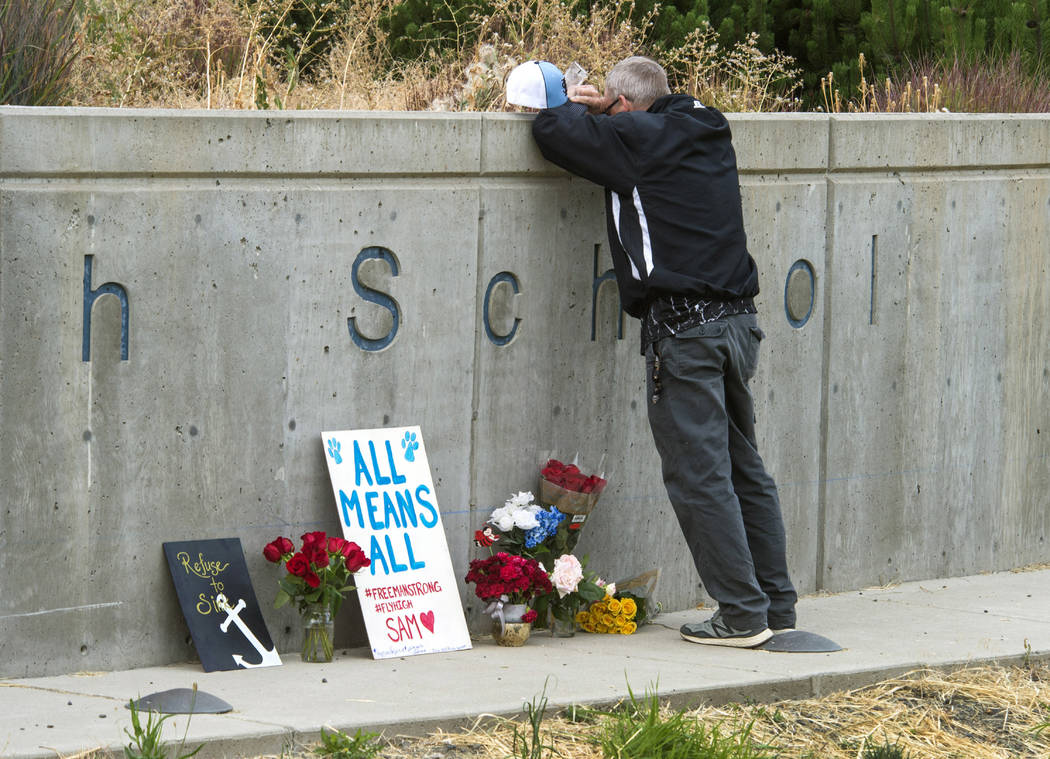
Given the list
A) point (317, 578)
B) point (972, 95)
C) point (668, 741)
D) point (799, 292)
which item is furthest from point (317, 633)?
point (972, 95)

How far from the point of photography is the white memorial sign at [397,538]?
6098 mm

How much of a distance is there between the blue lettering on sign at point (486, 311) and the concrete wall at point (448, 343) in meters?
0.02

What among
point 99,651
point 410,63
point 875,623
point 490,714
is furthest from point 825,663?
point 410,63

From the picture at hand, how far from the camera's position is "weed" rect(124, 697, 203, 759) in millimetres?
4469

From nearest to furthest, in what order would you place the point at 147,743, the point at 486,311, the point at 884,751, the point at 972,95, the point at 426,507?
the point at 147,743, the point at 884,751, the point at 426,507, the point at 486,311, the point at 972,95

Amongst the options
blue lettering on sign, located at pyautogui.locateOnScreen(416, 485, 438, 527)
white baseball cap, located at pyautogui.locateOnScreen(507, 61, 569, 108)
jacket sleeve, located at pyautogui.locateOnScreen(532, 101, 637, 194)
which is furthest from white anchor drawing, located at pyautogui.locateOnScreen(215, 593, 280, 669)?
white baseball cap, located at pyautogui.locateOnScreen(507, 61, 569, 108)

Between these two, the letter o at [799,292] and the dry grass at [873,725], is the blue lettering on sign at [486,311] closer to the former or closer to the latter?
the letter o at [799,292]

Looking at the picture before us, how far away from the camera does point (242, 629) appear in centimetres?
586

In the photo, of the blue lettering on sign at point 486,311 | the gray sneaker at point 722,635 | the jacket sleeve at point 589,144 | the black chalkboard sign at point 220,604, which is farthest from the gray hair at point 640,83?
the black chalkboard sign at point 220,604

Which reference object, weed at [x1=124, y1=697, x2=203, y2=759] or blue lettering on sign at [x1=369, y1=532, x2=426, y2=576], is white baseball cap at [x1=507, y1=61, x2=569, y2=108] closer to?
blue lettering on sign at [x1=369, y1=532, x2=426, y2=576]

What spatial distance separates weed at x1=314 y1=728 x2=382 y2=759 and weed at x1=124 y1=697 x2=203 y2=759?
0.35 meters

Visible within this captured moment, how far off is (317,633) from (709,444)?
1562mm

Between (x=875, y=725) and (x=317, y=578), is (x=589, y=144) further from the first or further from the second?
(x=875, y=725)

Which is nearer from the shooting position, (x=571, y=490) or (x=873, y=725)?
(x=873, y=725)
